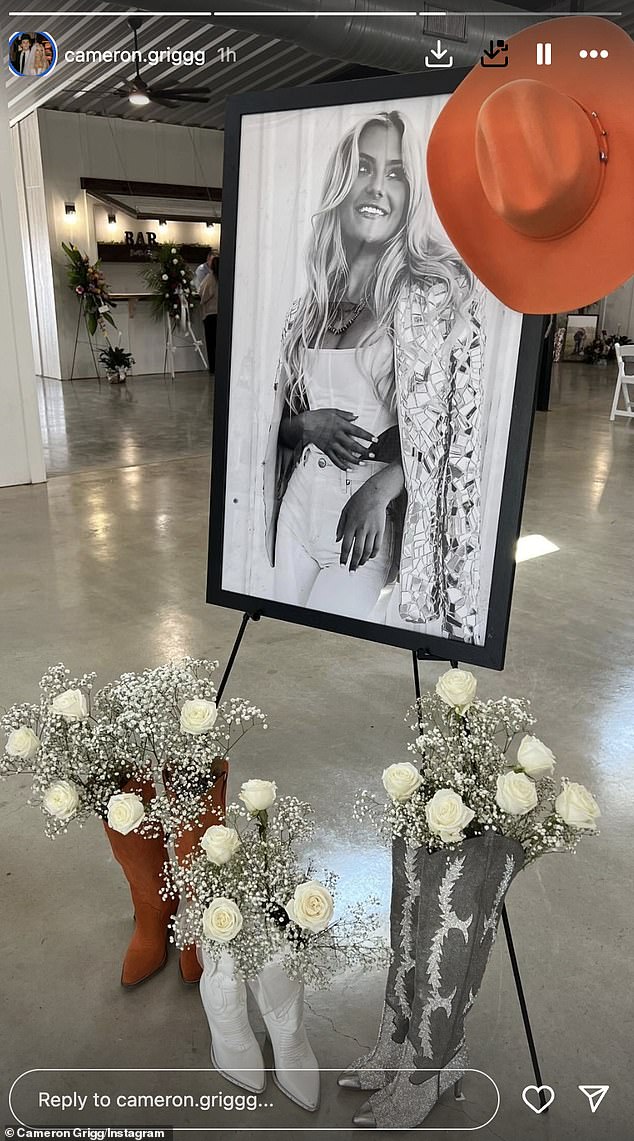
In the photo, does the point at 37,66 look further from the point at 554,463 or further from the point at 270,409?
the point at 270,409

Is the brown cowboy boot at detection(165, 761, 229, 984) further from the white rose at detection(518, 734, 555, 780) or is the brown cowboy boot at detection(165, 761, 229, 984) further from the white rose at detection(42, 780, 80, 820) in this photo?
the white rose at detection(518, 734, 555, 780)

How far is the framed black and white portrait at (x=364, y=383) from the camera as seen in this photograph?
65.6 inches

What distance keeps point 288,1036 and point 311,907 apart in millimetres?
410

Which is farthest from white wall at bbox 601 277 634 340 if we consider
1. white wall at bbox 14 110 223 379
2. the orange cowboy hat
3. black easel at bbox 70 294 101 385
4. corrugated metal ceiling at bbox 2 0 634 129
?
the orange cowboy hat

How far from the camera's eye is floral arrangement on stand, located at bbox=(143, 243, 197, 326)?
1238cm

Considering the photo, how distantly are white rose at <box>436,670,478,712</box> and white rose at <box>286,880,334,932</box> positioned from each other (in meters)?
0.39

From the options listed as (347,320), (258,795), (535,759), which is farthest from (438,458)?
(258,795)

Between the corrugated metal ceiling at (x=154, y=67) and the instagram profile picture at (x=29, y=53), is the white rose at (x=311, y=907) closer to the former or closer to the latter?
the instagram profile picture at (x=29, y=53)

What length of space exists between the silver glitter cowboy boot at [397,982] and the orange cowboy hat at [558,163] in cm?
100

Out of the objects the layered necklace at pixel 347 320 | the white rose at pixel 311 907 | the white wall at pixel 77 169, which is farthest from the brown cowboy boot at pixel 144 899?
the white wall at pixel 77 169

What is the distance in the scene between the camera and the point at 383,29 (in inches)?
237

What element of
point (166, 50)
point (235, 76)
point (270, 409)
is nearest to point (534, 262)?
point (270, 409)

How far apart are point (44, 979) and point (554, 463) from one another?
594 centimetres

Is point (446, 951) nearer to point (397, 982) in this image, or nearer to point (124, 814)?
point (397, 982)
